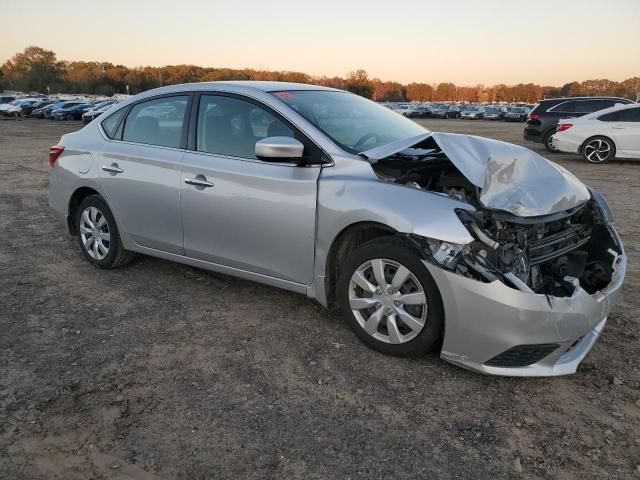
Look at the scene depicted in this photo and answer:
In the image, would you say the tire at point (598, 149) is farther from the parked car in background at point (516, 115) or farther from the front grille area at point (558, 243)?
the parked car in background at point (516, 115)

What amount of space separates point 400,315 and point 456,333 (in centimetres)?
36

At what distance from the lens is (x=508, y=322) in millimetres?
2709

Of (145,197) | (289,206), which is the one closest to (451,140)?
(289,206)

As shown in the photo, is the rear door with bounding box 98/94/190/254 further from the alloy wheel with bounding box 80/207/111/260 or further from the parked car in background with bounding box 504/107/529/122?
the parked car in background with bounding box 504/107/529/122

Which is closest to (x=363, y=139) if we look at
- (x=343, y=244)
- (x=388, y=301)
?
(x=343, y=244)

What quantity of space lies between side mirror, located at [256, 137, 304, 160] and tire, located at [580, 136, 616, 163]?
11612 mm

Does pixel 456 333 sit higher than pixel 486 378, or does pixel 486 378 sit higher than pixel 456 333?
pixel 456 333

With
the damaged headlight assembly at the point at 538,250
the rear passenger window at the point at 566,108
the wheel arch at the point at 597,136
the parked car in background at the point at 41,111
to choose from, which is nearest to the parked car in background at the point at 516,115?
the rear passenger window at the point at 566,108

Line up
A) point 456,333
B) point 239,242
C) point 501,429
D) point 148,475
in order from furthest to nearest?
point 239,242, point 456,333, point 501,429, point 148,475

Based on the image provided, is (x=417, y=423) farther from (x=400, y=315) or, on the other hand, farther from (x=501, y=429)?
(x=400, y=315)

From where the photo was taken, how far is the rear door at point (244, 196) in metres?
3.43

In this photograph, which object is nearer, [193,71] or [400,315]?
[400,315]

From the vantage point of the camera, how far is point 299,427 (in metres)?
2.60

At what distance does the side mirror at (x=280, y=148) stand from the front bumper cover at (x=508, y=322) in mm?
1077
